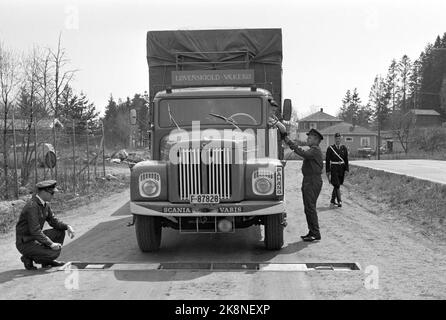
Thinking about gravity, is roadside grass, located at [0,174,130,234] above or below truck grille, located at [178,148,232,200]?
below

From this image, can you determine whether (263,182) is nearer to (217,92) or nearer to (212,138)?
(212,138)

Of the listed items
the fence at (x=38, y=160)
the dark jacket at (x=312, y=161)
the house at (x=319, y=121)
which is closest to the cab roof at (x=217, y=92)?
the dark jacket at (x=312, y=161)

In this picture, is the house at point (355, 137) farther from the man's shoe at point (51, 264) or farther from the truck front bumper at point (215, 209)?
the man's shoe at point (51, 264)

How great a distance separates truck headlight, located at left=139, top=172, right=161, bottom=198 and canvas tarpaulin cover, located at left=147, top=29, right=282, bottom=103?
3.44 metres

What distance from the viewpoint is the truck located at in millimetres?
7430

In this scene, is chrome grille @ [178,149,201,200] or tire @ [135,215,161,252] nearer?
chrome grille @ [178,149,201,200]

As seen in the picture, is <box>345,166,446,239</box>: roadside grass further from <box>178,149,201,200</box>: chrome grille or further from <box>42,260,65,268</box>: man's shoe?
<box>42,260,65,268</box>: man's shoe

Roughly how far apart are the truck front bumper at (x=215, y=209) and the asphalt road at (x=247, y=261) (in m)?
0.71

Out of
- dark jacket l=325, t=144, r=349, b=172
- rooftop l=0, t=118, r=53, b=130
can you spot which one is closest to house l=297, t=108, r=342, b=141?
rooftop l=0, t=118, r=53, b=130

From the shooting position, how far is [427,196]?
13.9 m

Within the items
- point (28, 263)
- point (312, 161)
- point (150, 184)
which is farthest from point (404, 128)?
point (28, 263)

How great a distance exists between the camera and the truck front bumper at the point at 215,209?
7.39 m

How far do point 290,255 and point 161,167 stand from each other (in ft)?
7.51
